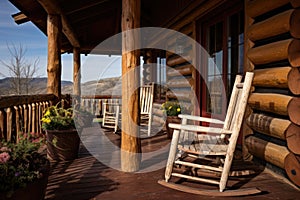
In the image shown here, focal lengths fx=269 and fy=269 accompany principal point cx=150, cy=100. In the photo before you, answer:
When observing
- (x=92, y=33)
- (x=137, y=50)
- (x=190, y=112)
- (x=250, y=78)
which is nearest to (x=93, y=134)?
(x=190, y=112)

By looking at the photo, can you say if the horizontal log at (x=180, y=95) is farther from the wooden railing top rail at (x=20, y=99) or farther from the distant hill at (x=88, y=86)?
the distant hill at (x=88, y=86)

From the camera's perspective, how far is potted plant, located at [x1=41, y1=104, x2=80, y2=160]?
3.04 m

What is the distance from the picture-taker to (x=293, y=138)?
2219 mm

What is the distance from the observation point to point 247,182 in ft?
7.97

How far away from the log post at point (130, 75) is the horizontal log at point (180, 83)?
6.96 feet

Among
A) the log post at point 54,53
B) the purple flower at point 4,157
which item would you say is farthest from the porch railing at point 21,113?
the purple flower at point 4,157

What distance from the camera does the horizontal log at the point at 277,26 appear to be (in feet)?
7.33

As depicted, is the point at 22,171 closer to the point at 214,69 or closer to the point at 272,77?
the point at 272,77

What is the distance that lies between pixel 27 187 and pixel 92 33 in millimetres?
7227

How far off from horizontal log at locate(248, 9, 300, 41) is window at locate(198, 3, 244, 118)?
1.58 ft

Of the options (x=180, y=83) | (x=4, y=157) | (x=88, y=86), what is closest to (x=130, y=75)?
(x=4, y=157)

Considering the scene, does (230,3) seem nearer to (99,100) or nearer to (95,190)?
(95,190)

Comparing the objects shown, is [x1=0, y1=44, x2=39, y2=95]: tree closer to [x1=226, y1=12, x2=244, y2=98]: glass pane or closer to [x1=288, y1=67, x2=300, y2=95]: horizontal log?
[x1=226, y1=12, x2=244, y2=98]: glass pane

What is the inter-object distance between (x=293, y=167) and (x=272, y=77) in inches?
33.1
